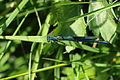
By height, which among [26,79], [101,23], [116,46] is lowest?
[26,79]

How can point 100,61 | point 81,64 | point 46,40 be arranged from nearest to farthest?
point 46,40, point 81,64, point 100,61

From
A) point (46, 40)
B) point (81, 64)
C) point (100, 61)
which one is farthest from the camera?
point (100, 61)

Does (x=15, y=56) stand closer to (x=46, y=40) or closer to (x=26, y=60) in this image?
(x=26, y=60)

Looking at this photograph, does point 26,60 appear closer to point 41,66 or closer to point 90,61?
point 41,66

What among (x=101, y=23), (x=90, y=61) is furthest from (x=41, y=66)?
(x=101, y=23)

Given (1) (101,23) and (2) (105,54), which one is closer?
(1) (101,23)

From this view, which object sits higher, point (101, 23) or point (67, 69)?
point (101, 23)
